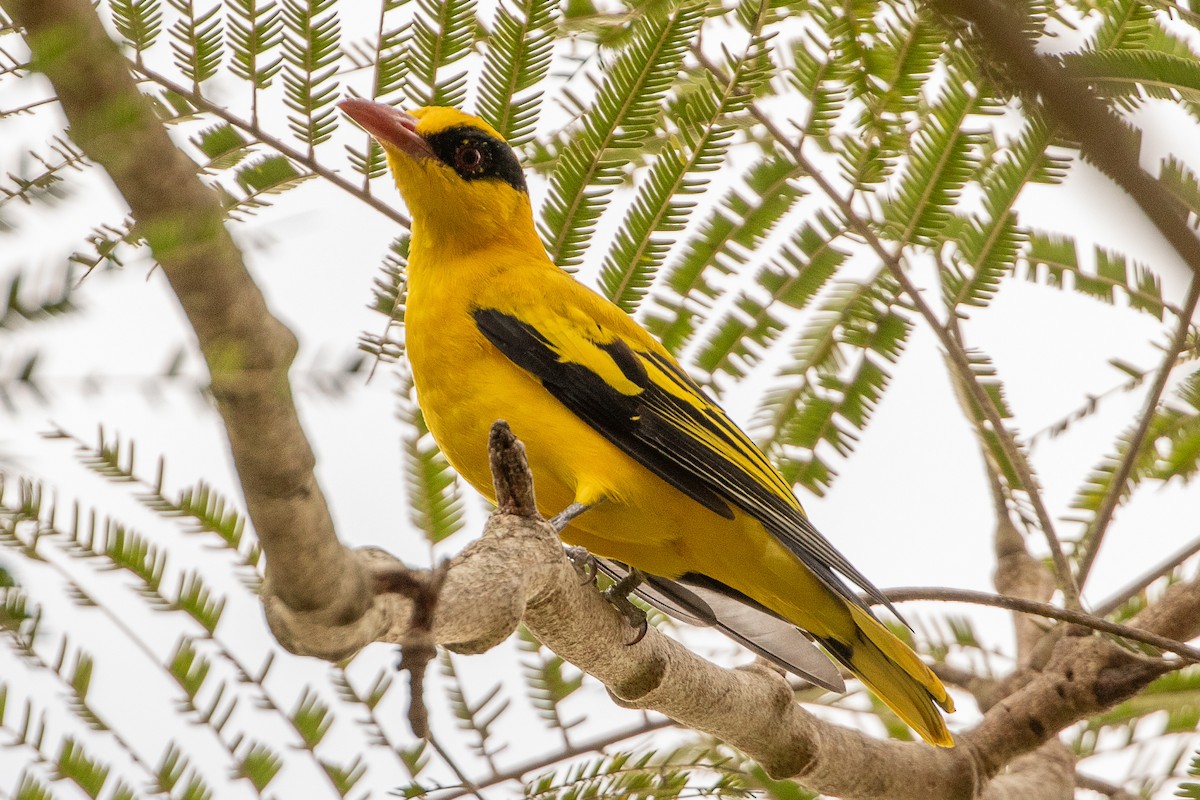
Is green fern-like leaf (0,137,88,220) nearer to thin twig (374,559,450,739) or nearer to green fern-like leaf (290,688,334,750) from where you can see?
thin twig (374,559,450,739)

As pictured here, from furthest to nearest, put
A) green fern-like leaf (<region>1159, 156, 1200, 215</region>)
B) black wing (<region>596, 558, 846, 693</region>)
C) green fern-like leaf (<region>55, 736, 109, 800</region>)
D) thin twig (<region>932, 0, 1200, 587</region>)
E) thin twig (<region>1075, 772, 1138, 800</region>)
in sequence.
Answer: thin twig (<region>1075, 772, 1138, 800</region>)
black wing (<region>596, 558, 846, 693</region>)
green fern-like leaf (<region>55, 736, 109, 800</region>)
green fern-like leaf (<region>1159, 156, 1200, 215</region>)
thin twig (<region>932, 0, 1200, 587</region>)

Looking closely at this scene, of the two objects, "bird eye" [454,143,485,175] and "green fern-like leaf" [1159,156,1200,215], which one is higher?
"bird eye" [454,143,485,175]

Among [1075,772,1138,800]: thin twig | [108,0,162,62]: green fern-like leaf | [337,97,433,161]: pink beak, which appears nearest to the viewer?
[108,0,162,62]: green fern-like leaf

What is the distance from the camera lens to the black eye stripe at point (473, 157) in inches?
165

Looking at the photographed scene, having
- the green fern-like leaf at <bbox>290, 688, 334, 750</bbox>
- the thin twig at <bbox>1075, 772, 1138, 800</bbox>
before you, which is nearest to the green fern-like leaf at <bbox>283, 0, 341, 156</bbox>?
the green fern-like leaf at <bbox>290, 688, 334, 750</bbox>

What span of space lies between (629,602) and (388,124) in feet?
5.66

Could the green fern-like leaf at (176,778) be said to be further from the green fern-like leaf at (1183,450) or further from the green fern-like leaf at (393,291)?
the green fern-like leaf at (1183,450)

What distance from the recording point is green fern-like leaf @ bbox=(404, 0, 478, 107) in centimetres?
333

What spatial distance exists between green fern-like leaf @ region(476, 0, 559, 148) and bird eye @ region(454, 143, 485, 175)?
53 centimetres

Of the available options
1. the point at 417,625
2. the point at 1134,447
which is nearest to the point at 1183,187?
the point at 1134,447

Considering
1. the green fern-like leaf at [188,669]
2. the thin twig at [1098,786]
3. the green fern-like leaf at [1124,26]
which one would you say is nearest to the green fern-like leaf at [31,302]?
the green fern-like leaf at [188,669]

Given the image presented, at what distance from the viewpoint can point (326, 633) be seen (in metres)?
1.65

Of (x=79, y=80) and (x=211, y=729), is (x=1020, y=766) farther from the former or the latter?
(x=79, y=80)

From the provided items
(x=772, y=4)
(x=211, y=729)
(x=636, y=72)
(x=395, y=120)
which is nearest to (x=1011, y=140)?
(x=772, y=4)
